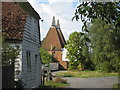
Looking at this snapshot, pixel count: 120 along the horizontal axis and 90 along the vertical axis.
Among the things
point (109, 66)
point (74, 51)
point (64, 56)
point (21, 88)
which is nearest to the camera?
point (21, 88)

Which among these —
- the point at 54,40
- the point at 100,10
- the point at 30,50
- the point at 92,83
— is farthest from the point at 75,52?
the point at 100,10

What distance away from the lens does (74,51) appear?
56.1 metres

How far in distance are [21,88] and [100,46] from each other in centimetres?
3091

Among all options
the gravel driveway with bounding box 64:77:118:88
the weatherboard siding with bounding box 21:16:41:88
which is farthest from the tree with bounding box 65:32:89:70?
the weatherboard siding with bounding box 21:16:41:88

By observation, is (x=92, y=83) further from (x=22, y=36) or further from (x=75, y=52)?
(x=75, y=52)

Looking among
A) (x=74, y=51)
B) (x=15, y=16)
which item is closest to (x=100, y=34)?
(x=74, y=51)

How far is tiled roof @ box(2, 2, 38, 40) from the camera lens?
12.5 meters

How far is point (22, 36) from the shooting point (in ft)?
42.1

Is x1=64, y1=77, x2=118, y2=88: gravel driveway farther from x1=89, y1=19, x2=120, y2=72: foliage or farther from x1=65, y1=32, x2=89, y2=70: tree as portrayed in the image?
x1=65, y1=32, x2=89, y2=70: tree

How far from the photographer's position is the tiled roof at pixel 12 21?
493 inches

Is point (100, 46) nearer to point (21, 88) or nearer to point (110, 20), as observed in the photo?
point (21, 88)

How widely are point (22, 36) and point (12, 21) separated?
103cm

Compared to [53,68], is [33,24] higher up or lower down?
higher up

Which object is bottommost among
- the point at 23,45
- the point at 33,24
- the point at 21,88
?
the point at 21,88
